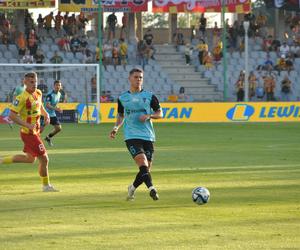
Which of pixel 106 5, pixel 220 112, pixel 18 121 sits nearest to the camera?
pixel 18 121

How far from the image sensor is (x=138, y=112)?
1623 centimetres

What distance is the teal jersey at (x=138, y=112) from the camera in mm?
16188

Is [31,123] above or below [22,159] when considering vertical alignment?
above

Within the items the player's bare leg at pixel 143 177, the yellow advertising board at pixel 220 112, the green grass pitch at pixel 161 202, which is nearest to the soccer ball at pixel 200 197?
the green grass pitch at pixel 161 202

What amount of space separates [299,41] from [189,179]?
41.9 metres

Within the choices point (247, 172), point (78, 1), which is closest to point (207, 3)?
point (78, 1)

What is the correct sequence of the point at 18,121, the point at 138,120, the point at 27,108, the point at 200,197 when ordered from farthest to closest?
the point at 27,108 → the point at 18,121 → the point at 138,120 → the point at 200,197

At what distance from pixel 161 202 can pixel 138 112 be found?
1430 mm

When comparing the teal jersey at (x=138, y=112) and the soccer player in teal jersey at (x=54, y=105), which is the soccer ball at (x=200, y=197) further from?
the soccer player in teal jersey at (x=54, y=105)

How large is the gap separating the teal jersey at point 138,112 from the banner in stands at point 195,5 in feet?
140

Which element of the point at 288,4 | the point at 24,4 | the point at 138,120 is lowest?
the point at 138,120

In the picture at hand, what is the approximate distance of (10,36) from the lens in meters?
55.2

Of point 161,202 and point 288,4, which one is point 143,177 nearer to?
point 161,202

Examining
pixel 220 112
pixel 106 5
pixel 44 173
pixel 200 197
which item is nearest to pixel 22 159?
pixel 44 173
